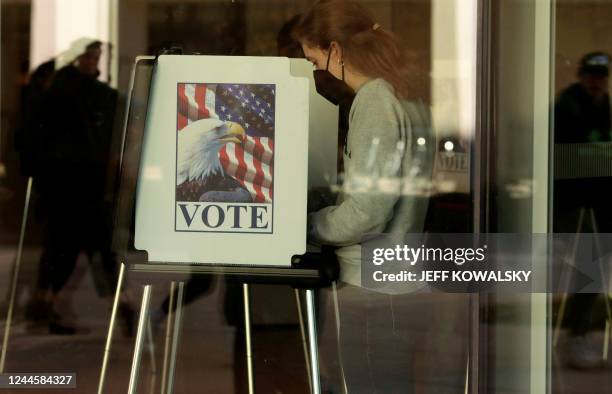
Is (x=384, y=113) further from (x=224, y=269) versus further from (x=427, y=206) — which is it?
(x=224, y=269)

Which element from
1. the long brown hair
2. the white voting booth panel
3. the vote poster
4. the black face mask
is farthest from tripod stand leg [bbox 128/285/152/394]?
the long brown hair

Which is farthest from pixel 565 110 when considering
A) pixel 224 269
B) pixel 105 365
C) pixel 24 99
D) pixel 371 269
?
pixel 24 99

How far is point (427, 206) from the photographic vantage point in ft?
10.3

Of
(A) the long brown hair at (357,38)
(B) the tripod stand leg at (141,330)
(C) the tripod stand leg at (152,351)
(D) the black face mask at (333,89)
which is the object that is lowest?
(C) the tripod stand leg at (152,351)

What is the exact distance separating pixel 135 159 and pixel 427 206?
0.94 meters

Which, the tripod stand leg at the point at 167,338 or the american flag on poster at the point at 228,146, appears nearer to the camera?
the american flag on poster at the point at 228,146

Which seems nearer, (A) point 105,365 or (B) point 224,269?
(B) point 224,269

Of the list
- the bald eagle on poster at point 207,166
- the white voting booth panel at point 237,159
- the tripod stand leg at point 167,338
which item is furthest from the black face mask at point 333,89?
the tripod stand leg at point 167,338

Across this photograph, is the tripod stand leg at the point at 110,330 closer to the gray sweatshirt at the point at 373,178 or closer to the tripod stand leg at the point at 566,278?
the gray sweatshirt at the point at 373,178

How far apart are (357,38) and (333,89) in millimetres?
219

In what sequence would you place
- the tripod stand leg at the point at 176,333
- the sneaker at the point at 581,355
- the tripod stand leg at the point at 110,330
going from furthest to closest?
1. the tripod stand leg at the point at 176,333
2. the tripod stand leg at the point at 110,330
3. the sneaker at the point at 581,355

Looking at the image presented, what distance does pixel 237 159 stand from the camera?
9.91 feet

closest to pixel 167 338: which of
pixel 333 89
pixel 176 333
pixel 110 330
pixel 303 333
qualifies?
pixel 176 333

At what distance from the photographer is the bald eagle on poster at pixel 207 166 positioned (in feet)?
9.79
